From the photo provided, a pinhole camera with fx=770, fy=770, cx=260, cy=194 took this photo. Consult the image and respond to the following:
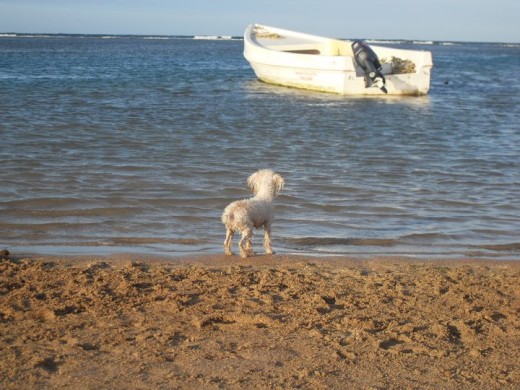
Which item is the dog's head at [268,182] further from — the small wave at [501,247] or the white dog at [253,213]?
the small wave at [501,247]

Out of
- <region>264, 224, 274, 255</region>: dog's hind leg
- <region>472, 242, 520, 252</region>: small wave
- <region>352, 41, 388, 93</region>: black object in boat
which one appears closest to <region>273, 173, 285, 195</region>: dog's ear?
<region>264, 224, 274, 255</region>: dog's hind leg

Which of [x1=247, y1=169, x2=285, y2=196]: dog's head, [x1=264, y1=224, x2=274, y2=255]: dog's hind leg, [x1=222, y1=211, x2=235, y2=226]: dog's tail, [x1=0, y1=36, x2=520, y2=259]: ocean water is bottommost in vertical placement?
[x1=0, y1=36, x2=520, y2=259]: ocean water

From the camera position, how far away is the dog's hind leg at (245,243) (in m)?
7.53

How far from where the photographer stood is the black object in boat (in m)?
25.3

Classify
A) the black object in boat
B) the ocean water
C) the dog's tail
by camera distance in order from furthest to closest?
the black object in boat → the ocean water → the dog's tail

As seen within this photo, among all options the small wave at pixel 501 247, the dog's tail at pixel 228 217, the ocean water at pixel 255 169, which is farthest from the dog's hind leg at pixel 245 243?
the small wave at pixel 501 247

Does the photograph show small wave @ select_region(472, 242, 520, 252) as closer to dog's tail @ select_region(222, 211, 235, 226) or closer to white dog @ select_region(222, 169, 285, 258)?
white dog @ select_region(222, 169, 285, 258)

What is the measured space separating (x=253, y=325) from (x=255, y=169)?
8103 millimetres

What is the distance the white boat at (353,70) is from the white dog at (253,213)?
18.2 metres

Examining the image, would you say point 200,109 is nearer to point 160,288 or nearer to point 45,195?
point 45,195

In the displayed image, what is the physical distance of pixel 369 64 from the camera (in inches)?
1012

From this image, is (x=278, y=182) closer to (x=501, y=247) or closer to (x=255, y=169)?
(x=501, y=247)

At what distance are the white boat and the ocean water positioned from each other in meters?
0.96

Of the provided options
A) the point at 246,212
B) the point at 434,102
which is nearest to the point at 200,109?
the point at 434,102
